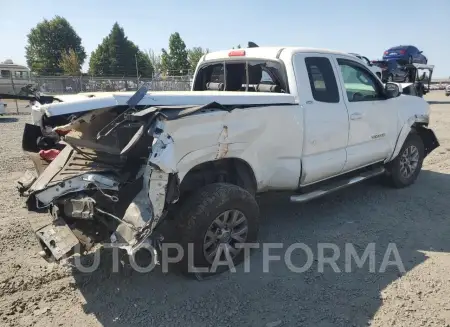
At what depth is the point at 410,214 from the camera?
200 inches

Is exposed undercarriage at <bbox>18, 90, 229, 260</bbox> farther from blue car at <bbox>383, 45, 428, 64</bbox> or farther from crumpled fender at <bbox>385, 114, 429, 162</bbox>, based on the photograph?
blue car at <bbox>383, 45, 428, 64</bbox>

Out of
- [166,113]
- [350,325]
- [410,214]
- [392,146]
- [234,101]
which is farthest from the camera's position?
[392,146]

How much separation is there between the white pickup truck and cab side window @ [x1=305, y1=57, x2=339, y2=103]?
0.01 metres

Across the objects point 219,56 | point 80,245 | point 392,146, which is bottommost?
point 80,245

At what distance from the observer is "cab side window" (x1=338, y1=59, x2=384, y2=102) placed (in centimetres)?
485

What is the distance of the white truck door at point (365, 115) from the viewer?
15.9 feet

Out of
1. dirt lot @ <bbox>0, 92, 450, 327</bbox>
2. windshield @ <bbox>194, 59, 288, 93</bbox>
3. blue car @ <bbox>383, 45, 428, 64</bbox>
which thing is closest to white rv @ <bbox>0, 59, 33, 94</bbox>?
blue car @ <bbox>383, 45, 428, 64</bbox>

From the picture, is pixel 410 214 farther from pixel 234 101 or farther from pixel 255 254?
pixel 234 101

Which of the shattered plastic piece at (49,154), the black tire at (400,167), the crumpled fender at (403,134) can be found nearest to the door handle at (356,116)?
the crumpled fender at (403,134)

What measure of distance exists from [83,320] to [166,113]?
1754 mm

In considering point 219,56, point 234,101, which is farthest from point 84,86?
point 234,101

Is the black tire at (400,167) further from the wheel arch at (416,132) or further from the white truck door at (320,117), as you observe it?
the white truck door at (320,117)

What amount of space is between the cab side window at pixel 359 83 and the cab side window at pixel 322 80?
0.27 metres

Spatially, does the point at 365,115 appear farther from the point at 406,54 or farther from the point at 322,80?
the point at 406,54
